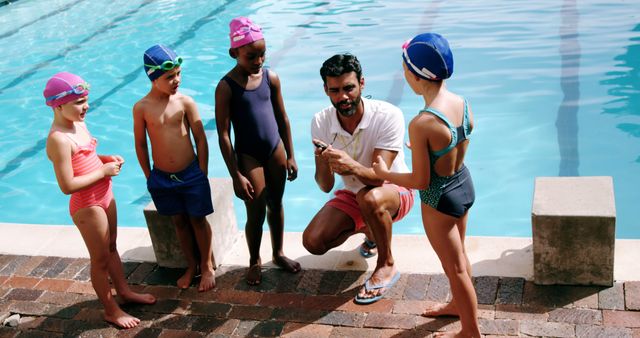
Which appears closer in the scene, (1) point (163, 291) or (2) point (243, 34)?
(2) point (243, 34)

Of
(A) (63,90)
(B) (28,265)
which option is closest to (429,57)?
(A) (63,90)

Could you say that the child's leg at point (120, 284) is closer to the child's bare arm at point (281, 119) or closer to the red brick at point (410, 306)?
the child's bare arm at point (281, 119)

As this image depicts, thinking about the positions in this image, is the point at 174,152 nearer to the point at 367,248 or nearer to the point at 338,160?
the point at 338,160

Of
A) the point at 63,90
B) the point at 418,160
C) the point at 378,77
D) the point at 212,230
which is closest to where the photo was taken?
the point at 418,160

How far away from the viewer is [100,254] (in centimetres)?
463

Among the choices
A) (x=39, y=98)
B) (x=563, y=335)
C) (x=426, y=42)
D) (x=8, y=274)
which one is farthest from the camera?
(x=39, y=98)

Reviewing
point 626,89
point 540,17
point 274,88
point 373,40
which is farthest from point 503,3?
point 274,88

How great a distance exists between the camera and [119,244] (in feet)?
18.9

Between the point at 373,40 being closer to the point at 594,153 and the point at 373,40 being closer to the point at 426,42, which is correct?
the point at 594,153

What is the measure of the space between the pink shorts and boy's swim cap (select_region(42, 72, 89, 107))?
70.0 inches

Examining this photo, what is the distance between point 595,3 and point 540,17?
1.03m

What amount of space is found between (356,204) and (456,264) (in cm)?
117

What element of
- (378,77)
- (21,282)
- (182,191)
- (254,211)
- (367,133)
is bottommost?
(378,77)

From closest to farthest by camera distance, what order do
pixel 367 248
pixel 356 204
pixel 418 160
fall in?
pixel 418 160, pixel 356 204, pixel 367 248
